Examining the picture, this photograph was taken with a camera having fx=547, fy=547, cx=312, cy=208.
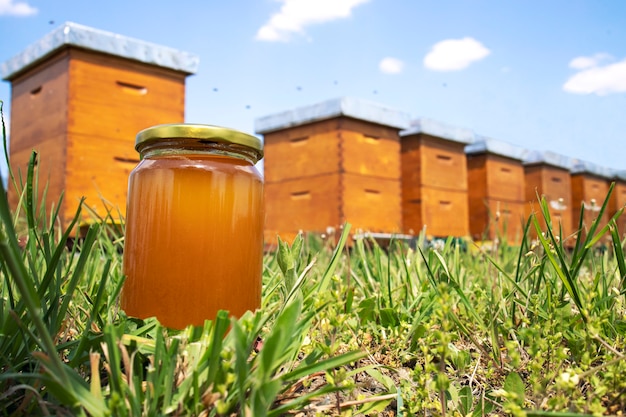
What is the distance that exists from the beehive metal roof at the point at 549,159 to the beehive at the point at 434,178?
4.40 feet

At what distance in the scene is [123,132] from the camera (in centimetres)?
280

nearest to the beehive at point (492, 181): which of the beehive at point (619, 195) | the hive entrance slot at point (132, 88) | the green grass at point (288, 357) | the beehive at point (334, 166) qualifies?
the beehive at point (334, 166)

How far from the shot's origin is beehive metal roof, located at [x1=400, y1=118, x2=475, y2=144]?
14.4ft

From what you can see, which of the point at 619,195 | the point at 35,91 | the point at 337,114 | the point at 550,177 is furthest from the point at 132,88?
the point at 619,195

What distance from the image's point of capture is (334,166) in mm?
3732

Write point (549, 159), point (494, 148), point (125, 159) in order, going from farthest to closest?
point (549, 159), point (494, 148), point (125, 159)

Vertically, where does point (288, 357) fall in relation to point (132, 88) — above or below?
below

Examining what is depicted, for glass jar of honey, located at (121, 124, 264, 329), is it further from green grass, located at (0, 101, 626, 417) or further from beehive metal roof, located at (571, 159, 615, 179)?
beehive metal roof, located at (571, 159, 615, 179)

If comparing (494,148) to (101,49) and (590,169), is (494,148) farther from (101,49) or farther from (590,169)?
(101,49)

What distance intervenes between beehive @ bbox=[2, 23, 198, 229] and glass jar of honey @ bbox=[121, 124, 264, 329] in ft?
6.68

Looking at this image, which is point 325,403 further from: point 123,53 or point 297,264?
point 123,53

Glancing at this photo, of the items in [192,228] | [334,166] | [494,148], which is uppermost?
[494,148]

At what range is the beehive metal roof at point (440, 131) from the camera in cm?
438

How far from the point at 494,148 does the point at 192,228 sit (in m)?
4.96
